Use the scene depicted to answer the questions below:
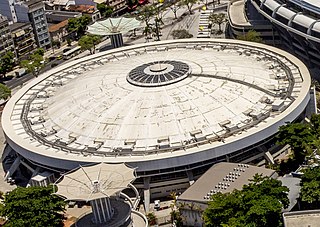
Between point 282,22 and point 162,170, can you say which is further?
point 282,22

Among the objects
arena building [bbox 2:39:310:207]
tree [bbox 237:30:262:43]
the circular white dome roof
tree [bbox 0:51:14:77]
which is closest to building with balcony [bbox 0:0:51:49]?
tree [bbox 0:51:14:77]

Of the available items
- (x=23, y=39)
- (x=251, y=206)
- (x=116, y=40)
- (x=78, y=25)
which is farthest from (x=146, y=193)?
(x=78, y=25)

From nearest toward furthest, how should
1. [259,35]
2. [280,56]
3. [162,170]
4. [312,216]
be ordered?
1. [312,216]
2. [162,170]
3. [280,56]
4. [259,35]

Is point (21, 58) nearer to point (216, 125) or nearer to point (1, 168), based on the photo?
point (1, 168)

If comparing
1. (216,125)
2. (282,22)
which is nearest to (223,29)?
(282,22)

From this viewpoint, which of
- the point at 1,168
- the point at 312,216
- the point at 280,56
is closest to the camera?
the point at 312,216

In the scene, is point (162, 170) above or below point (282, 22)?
below

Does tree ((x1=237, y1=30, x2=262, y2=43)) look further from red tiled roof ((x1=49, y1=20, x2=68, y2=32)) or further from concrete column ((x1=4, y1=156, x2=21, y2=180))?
red tiled roof ((x1=49, y1=20, x2=68, y2=32))
